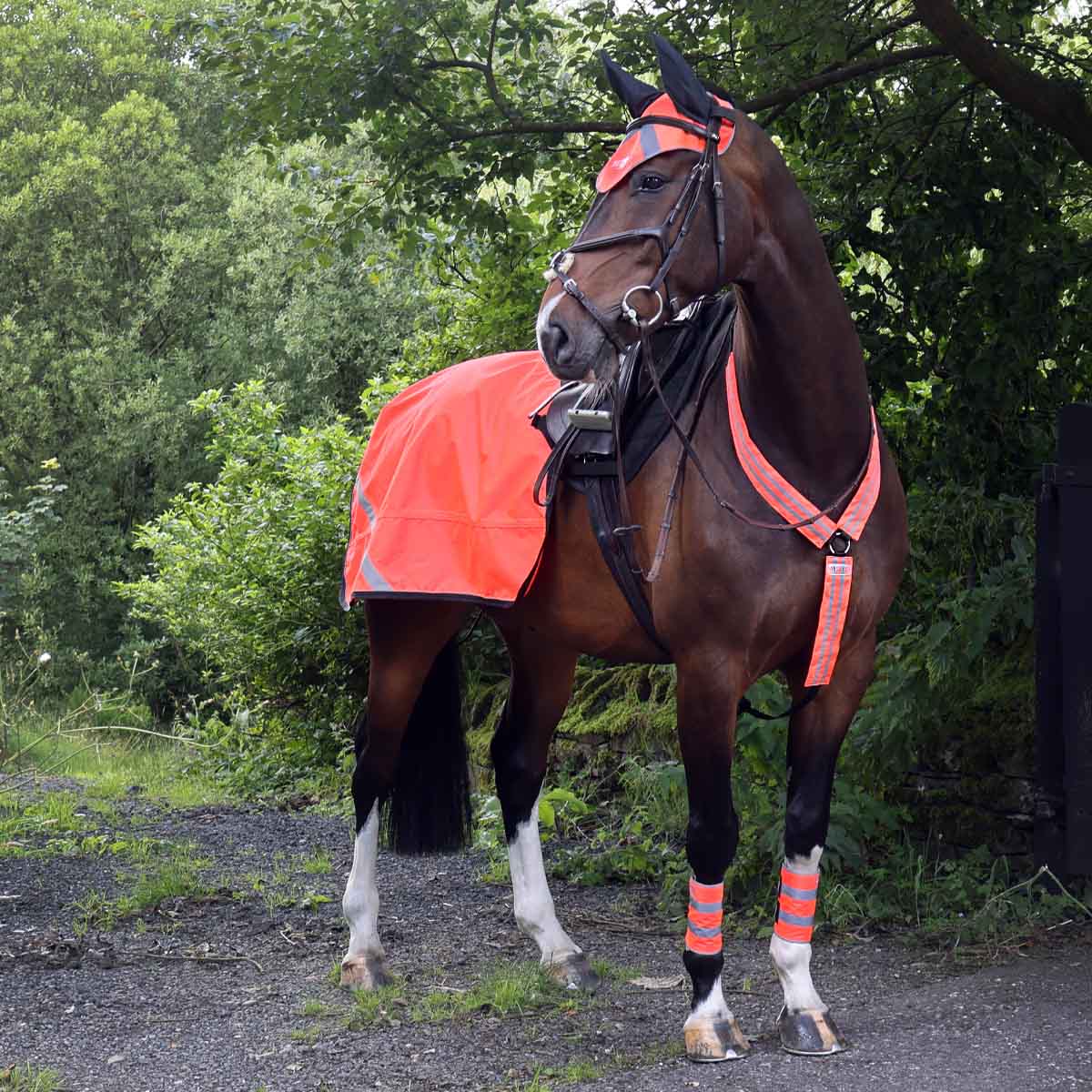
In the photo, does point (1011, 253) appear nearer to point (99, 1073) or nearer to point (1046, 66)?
point (1046, 66)

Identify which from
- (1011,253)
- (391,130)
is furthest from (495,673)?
(1011,253)

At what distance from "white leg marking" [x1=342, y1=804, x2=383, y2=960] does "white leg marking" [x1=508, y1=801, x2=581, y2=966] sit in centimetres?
49

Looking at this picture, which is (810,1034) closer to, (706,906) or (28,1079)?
(706,906)

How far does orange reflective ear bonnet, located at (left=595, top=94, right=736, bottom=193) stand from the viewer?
3.17 metres

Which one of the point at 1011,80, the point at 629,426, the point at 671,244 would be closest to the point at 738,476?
the point at 629,426

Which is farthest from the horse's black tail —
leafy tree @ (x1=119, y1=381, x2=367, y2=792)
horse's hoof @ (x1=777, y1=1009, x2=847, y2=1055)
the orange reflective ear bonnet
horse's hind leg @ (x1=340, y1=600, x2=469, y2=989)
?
leafy tree @ (x1=119, y1=381, x2=367, y2=792)

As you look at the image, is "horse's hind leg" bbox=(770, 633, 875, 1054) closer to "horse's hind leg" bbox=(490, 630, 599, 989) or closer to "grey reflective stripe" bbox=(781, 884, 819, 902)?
"grey reflective stripe" bbox=(781, 884, 819, 902)

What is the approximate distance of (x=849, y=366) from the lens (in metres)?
3.50

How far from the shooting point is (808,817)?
3625 millimetres

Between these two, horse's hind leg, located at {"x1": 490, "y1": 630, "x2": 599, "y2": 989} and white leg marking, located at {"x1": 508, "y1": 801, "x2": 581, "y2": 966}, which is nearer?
white leg marking, located at {"x1": 508, "y1": 801, "x2": 581, "y2": 966}

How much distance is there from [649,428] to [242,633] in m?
5.65

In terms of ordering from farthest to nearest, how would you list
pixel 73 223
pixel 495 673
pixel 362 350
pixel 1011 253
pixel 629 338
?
pixel 73 223, pixel 362 350, pixel 495 673, pixel 1011 253, pixel 629 338

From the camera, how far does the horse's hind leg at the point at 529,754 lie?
14.9 ft

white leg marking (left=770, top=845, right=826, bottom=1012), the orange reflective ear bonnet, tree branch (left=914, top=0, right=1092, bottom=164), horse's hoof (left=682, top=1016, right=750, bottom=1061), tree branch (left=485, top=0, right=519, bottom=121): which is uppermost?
tree branch (left=485, top=0, right=519, bottom=121)
